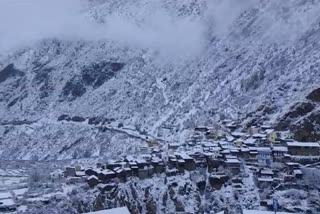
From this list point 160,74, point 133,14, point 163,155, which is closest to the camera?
point 163,155

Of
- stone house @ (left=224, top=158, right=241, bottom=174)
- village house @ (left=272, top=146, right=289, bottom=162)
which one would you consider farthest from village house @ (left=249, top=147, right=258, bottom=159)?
stone house @ (left=224, top=158, right=241, bottom=174)

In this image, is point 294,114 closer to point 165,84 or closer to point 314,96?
point 314,96

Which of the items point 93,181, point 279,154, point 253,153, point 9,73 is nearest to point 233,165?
point 253,153

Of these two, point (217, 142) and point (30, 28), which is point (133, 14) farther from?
point (217, 142)

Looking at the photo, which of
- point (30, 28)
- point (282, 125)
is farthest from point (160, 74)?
point (30, 28)

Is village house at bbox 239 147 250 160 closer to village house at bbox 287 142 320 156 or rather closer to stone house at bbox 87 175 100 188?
village house at bbox 287 142 320 156

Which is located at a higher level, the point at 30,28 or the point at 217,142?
the point at 30,28

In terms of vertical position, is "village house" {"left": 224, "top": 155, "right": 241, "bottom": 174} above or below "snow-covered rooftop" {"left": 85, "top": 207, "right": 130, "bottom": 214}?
above

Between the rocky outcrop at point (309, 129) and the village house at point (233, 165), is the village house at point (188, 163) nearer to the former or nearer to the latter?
the village house at point (233, 165)
